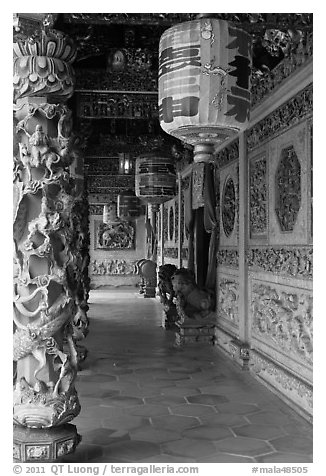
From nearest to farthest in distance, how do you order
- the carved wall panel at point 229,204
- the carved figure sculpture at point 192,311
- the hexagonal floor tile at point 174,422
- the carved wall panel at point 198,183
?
the hexagonal floor tile at point 174,422 < the carved wall panel at point 198,183 < the carved wall panel at point 229,204 < the carved figure sculpture at point 192,311

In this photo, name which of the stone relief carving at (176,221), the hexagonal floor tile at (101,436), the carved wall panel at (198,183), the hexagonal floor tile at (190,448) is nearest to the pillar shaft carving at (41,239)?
the hexagonal floor tile at (101,436)

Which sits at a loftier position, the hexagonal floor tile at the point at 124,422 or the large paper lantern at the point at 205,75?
the large paper lantern at the point at 205,75

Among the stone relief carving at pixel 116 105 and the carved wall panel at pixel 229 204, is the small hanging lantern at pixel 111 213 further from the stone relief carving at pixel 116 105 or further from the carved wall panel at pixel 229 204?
the stone relief carving at pixel 116 105

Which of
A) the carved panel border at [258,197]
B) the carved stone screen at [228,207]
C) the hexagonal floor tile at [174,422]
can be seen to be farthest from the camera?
the carved stone screen at [228,207]

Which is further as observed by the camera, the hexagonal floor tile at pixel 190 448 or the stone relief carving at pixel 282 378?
the stone relief carving at pixel 282 378

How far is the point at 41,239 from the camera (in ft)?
10.2

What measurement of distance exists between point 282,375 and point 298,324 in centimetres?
50

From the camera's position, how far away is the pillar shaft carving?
3.07 metres

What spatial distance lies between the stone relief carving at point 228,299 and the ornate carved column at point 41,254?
A: 3.54m

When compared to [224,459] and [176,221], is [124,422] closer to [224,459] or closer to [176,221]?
[224,459]

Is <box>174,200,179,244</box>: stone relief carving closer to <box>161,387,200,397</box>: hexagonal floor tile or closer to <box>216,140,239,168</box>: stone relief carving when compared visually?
<box>216,140,239,168</box>: stone relief carving

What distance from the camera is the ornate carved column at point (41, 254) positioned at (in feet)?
10.0

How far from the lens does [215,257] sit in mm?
7441

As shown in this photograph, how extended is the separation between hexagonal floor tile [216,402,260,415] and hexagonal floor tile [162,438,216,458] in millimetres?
744
